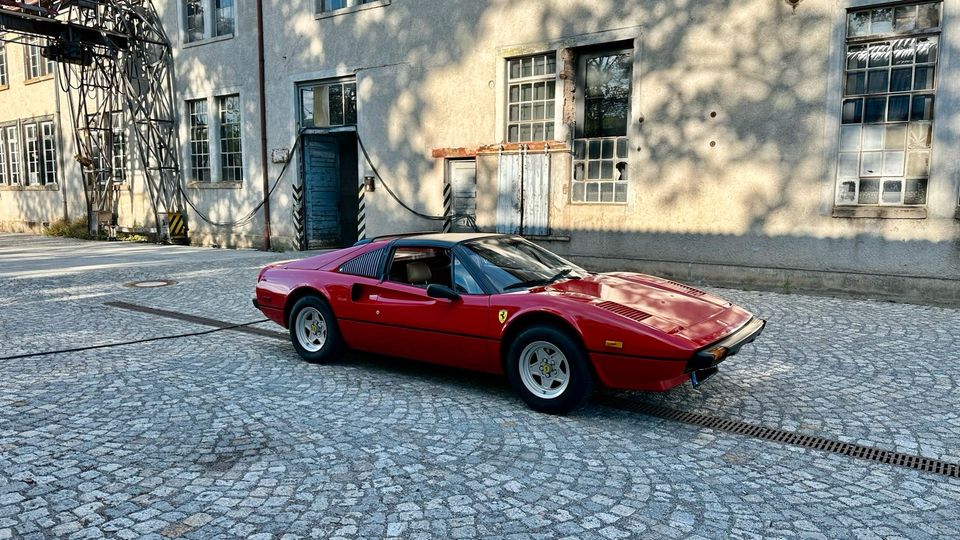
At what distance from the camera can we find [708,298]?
5.45m

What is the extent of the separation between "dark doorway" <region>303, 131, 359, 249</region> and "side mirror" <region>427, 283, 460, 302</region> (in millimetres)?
12716

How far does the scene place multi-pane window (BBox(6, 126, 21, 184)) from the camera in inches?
1030

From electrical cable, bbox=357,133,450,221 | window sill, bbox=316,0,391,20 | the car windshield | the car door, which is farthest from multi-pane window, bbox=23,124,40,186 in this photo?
the car windshield

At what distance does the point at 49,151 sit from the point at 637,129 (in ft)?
76.3

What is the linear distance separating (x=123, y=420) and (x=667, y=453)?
3.75 metres

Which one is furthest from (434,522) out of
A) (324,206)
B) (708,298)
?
(324,206)

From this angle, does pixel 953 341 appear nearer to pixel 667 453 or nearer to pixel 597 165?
pixel 667 453

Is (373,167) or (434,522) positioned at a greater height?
(373,167)

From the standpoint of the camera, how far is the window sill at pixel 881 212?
30.6 feet

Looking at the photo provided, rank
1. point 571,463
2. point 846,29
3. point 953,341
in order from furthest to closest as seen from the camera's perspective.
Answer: point 846,29 → point 953,341 → point 571,463

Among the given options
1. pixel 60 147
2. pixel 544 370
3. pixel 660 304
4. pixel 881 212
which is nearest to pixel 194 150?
pixel 60 147

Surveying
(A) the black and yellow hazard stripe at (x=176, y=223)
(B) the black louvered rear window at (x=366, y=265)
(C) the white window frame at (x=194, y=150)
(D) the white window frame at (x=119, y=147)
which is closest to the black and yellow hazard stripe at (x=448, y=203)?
(B) the black louvered rear window at (x=366, y=265)

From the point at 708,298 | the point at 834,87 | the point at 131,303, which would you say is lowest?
the point at 131,303

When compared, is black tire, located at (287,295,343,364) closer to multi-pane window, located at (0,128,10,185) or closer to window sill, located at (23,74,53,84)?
window sill, located at (23,74,53,84)
